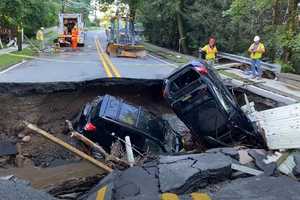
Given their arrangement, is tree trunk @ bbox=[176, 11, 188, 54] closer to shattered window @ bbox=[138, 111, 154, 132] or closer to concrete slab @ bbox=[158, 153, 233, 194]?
shattered window @ bbox=[138, 111, 154, 132]

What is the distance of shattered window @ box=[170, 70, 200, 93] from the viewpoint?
334 inches

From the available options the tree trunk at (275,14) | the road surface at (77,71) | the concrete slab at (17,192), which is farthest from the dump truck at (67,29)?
the concrete slab at (17,192)

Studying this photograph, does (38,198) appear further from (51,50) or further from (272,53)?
(51,50)

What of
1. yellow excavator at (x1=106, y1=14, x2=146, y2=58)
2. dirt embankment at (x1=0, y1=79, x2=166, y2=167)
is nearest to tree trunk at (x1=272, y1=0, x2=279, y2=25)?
yellow excavator at (x1=106, y1=14, x2=146, y2=58)

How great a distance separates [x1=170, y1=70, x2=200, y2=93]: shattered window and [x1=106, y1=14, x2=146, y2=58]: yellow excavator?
18326 mm

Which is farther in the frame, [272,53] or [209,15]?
[209,15]

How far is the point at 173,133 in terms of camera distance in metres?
9.91

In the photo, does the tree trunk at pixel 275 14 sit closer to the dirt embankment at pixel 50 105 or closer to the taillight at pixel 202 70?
the dirt embankment at pixel 50 105

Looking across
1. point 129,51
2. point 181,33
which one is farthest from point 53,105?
point 181,33

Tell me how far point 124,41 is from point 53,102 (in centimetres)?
1940

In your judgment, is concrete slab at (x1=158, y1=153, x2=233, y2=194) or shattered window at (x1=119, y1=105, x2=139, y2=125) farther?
shattered window at (x1=119, y1=105, x2=139, y2=125)

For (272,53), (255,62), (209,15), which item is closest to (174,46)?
(209,15)

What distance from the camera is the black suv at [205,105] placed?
824 centimetres

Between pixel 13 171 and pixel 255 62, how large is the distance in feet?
37.0
